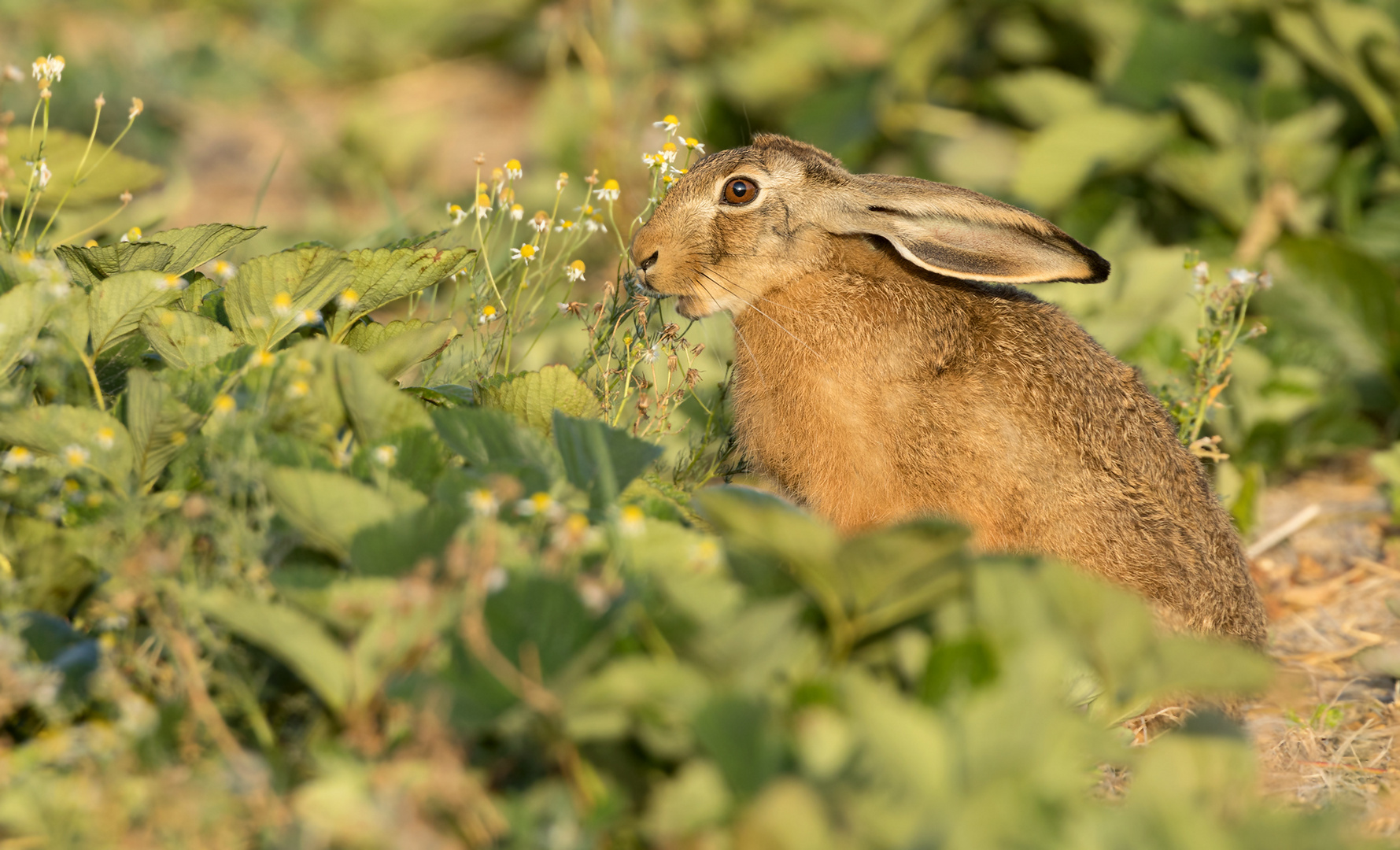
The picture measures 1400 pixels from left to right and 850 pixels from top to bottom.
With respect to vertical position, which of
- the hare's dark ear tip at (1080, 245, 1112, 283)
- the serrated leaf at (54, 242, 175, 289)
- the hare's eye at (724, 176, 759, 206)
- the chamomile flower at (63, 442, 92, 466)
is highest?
the serrated leaf at (54, 242, 175, 289)

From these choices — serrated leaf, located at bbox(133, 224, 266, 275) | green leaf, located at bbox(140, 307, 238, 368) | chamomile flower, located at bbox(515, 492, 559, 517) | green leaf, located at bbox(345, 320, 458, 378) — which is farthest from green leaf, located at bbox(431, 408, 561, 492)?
serrated leaf, located at bbox(133, 224, 266, 275)

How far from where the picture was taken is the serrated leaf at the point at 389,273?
10.7 ft

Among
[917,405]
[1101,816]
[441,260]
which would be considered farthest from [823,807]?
[917,405]

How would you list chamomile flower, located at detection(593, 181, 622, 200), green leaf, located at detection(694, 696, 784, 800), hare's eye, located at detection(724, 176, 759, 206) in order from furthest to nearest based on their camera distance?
hare's eye, located at detection(724, 176, 759, 206)
chamomile flower, located at detection(593, 181, 622, 200)
green leaf, located at detection(694, 696, 784, 800)

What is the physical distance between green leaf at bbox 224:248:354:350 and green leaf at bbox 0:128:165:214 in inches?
43.7

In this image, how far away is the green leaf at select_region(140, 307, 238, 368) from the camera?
2982 millimetres

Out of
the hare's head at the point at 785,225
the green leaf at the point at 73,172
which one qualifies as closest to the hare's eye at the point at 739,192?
the hare's head at the point at 785,225

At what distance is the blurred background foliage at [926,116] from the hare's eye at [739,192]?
3.57ft

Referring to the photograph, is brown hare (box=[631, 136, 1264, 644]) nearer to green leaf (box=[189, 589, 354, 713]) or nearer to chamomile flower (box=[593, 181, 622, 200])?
chamomile flower (box=[593, 181, 622, 200])

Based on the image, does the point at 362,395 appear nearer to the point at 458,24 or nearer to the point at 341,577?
the point at 341,577

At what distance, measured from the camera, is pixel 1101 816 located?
1.83 m

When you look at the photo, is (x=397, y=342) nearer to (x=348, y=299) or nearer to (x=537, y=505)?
(x=348, y=299)

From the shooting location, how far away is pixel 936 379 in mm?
3865

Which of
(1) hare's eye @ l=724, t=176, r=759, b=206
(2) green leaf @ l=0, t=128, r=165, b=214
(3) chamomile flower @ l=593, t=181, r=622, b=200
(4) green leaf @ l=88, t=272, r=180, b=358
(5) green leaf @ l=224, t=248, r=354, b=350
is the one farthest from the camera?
(1) hare's eye @ l=724, t=176, r=759, b=206
